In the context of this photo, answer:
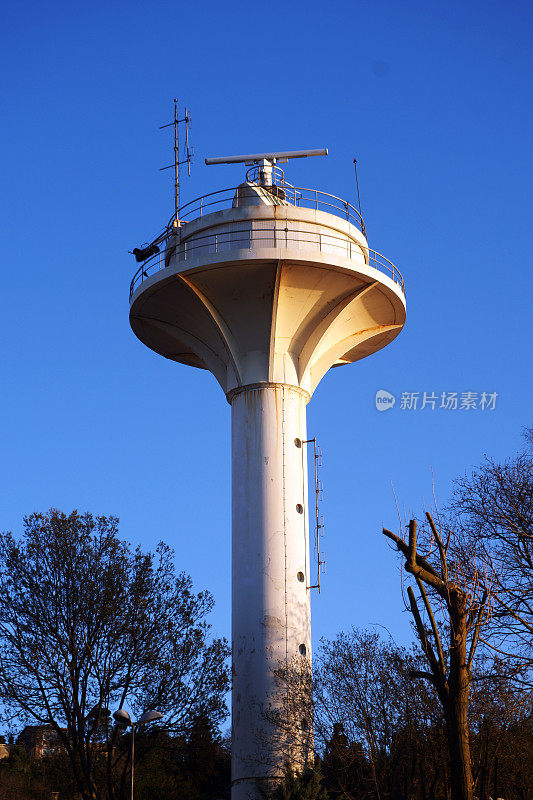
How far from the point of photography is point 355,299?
27.3 metres

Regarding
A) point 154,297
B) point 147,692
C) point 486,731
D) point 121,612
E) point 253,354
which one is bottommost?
point 486,731

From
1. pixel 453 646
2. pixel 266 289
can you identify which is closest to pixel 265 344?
pixel 266 289

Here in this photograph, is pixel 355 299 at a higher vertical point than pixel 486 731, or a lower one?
higher

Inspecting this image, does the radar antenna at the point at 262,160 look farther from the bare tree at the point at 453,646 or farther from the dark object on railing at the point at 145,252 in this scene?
the bare tree at the point at 453,646

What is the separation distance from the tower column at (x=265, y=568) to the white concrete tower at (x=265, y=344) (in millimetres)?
30

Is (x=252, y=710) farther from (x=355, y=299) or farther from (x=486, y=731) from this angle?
(x=355, y=299)

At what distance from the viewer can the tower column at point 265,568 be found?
79.4ft

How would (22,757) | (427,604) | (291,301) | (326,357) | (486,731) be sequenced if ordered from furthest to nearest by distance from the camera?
(22,757), (326,357), (291,301), (486,731), (427,604)

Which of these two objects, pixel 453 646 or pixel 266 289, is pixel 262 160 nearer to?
pixel 266 289

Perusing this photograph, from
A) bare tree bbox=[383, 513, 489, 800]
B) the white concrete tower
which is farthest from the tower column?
bare tree bbox=[383, 513, 489, 800]

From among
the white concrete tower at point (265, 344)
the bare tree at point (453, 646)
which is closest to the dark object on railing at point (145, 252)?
the white concrete tower at point (265, 344)

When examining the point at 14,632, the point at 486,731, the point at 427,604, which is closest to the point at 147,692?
the point at 14,632

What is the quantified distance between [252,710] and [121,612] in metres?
6.20

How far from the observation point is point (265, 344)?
26.9 metres
